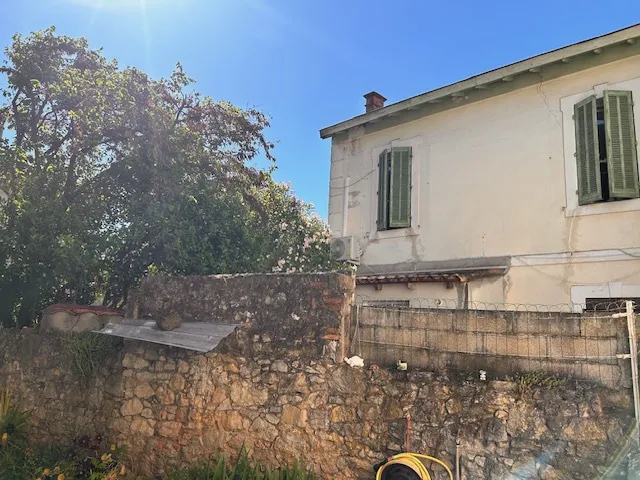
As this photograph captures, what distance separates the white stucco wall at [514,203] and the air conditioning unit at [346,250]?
0.68 feet

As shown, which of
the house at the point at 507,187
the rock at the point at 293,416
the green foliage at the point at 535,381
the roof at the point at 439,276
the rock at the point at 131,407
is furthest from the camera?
the roof at the point at 439,276

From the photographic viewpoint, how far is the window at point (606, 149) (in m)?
7.27

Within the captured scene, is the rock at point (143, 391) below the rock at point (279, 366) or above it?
below

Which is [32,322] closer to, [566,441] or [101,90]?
[101,90]

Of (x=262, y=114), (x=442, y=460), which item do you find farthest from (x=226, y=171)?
(x=442, y=460)

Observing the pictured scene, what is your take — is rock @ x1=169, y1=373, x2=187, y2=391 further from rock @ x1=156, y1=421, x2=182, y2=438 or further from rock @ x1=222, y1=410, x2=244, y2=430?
rock @ x1=222, y1=410, x2=244, y2=430

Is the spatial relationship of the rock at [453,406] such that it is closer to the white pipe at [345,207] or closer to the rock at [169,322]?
the rock at [169,322]

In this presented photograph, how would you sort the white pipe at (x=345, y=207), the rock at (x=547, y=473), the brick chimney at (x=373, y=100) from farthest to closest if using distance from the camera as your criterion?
the brick chimney at (x=373, y=100)
the white pipe at (x=345, y=207)
the rock at (x=547, y=473)

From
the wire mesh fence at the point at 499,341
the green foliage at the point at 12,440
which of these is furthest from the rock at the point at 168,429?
the wire mesh fence at the point at 499,341

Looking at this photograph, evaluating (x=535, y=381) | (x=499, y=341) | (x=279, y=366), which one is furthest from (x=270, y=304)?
(x=535, y=381)

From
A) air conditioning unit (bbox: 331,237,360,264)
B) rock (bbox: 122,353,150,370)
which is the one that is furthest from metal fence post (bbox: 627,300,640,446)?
air conditioning unit (bbox: 331,237,360,264)

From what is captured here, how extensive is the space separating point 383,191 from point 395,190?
1.11ft

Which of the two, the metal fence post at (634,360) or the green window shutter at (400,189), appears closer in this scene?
the metal fence post at (634,360)

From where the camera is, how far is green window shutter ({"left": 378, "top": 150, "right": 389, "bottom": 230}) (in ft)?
33.0
